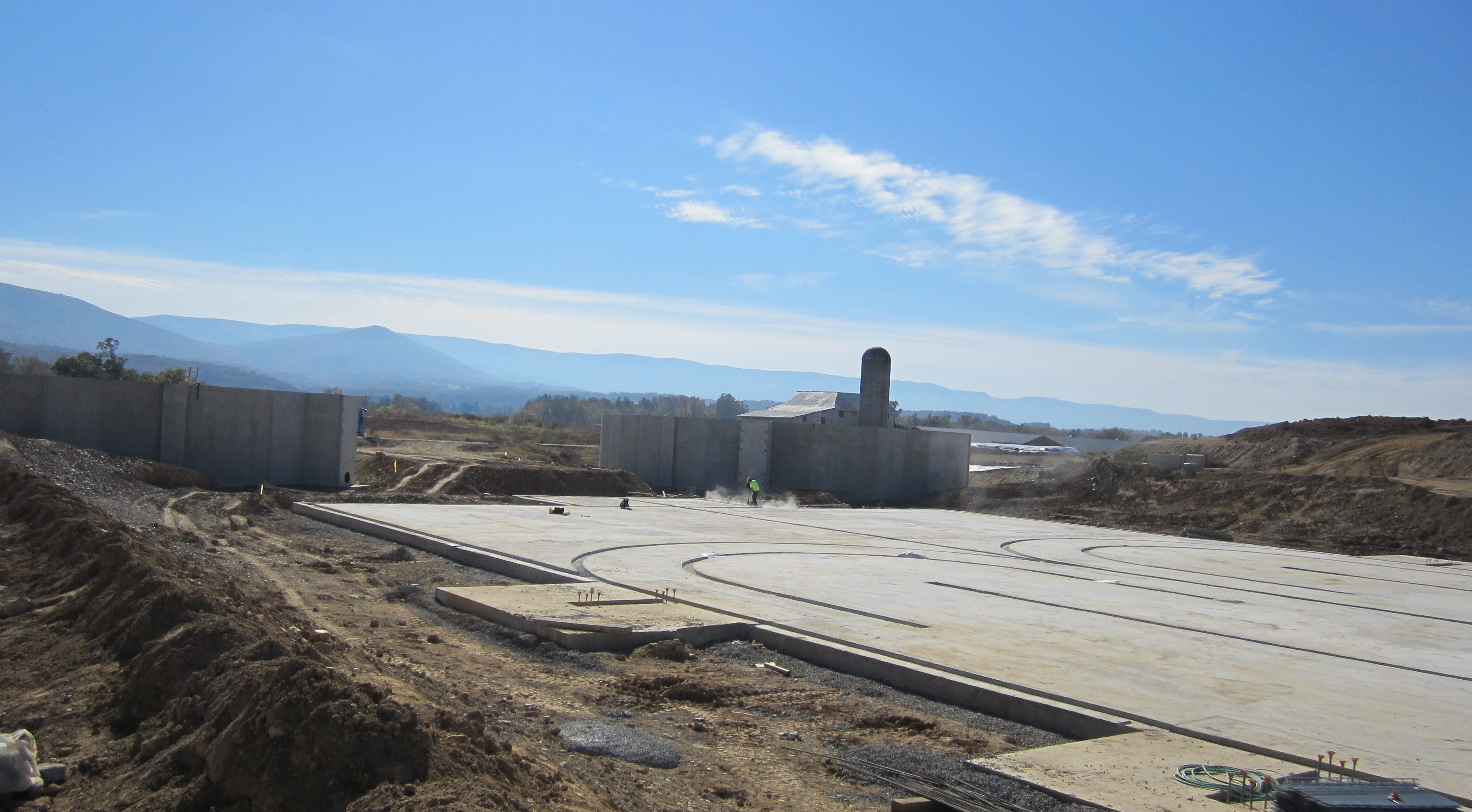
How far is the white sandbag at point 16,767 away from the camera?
4.77 m

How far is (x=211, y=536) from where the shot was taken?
1490 centimetres

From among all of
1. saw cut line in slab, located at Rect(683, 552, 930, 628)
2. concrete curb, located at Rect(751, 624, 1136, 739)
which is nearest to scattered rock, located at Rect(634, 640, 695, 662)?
concrete curb, located at Rect(751, 624, 1136, 739)

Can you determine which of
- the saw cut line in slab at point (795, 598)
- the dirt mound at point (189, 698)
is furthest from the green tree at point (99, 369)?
the dirt mound at point (189, 698)

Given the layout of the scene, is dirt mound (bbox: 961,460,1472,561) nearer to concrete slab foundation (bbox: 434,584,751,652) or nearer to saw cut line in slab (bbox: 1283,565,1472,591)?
saw cut line in slab (bbox: 1283,565,1472,591)

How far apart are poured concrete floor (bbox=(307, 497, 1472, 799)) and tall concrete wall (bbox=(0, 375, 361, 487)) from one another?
6.69 metres

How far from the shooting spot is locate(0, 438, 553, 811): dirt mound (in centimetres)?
438

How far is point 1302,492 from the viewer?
32594 millimetres

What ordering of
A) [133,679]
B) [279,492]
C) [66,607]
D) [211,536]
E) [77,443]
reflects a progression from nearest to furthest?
[133,679] → [66,607] → [211,536] → [279,492] → [77,443]

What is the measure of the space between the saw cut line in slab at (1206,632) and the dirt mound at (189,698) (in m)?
7.85

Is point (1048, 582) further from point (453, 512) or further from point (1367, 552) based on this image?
point (1367, 552)

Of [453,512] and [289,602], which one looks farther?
[453,512]

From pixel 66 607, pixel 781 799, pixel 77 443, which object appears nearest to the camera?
pixel 781 799

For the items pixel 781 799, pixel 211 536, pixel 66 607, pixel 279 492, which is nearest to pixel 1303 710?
pixel 781 799

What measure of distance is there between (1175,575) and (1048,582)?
3105mm
